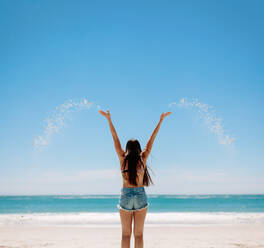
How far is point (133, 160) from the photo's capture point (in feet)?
9.71

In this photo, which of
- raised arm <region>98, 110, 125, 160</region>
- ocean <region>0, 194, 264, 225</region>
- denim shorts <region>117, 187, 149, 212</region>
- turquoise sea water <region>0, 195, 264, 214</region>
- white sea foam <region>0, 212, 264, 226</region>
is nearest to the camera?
denim shorts <region>117, 187, 149, 212</region>

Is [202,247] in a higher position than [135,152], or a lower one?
lower

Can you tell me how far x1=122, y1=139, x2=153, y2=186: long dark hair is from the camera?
2930mm

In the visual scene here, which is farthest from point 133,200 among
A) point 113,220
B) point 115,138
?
point 113,220

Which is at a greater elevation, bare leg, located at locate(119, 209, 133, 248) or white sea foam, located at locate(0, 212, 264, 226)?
bare leg, located at locate(119, 209, 133, 248)

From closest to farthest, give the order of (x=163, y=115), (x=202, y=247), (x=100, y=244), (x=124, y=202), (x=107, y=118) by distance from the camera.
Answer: (x=124, y=202) < (x=107, y=118) < (x=163, y=115) < (x=202, y=247) < (x=100, y=244)

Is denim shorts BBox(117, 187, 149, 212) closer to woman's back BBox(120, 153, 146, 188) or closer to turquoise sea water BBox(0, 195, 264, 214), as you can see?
woman's back BBox(120, 153, 146, 188)

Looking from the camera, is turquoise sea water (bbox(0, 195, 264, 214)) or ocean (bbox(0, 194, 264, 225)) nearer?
ocean (bbox(0, 194, 264, 225))

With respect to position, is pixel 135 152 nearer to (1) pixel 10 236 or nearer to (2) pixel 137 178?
(2) pixel 137 178

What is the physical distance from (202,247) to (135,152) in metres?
4.02

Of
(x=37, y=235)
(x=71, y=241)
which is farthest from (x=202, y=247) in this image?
(x=37, y=235)

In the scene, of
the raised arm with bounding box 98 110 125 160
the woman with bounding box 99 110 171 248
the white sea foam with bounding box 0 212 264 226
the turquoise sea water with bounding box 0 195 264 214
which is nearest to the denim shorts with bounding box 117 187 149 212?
the woman with bounding box 99 110 171 248

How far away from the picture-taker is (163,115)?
3688 mm

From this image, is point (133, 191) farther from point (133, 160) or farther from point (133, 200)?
point (133, 160)
